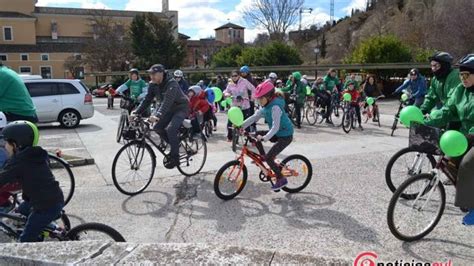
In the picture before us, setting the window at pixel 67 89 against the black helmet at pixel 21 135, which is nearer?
the black helmet at pixel 21 135

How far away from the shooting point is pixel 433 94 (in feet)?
21.7

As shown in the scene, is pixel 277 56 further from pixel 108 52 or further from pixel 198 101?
pixel 108 52

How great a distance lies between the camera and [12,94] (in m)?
5.70

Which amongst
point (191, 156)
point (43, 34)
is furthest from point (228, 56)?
point (43, 34)

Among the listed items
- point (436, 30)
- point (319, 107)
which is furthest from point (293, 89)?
point (436, 30)

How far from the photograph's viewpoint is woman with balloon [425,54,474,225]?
4.07 meters

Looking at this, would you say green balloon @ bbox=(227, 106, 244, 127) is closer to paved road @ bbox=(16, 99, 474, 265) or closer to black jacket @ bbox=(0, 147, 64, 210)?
paved road @ bbox=(16, 99, 474, 265)

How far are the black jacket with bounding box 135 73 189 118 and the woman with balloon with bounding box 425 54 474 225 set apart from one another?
3749 mm

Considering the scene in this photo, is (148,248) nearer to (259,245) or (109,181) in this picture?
(259,245)

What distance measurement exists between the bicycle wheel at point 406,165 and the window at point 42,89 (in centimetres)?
1221

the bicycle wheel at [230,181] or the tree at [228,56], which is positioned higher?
the tree at [228,56]

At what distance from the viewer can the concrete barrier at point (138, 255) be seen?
8.11ft

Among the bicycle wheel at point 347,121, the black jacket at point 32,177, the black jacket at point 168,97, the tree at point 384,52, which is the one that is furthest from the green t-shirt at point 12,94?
the tree at point 384,52

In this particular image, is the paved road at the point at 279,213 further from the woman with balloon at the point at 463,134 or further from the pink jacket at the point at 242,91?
the pink jacket at the point at 242,91
